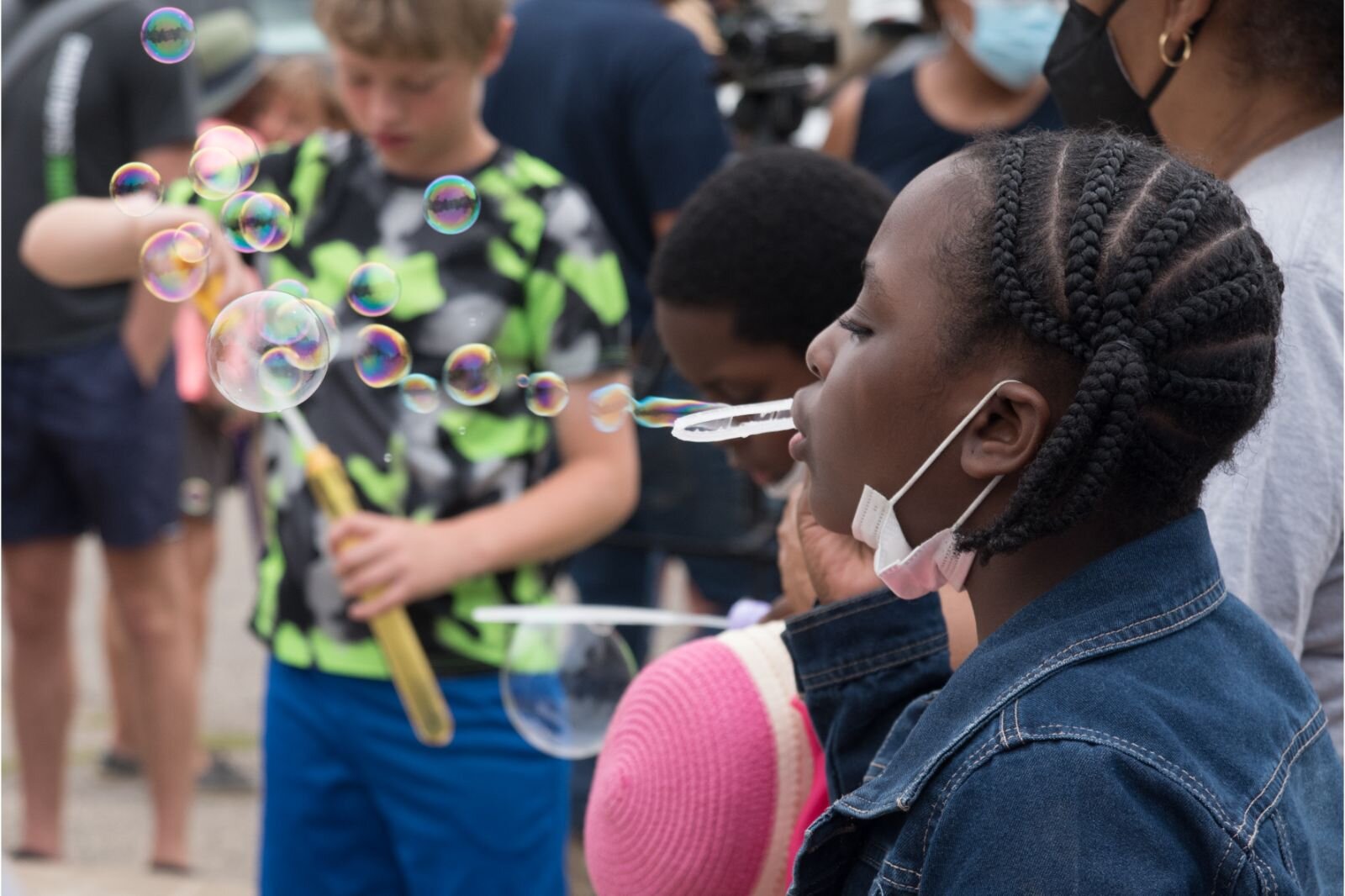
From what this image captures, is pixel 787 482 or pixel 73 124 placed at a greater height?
pixel 787 482

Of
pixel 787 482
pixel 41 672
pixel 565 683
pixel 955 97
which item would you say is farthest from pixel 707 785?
pixel 41 672

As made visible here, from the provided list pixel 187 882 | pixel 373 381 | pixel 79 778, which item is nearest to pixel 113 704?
pixel 79 778

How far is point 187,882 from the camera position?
138 inches

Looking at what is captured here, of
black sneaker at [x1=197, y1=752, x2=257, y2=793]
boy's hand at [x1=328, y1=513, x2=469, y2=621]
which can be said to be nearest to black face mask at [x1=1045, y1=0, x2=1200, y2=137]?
boy's hand at [x1=328, y1=513, x2=469, y2=621]

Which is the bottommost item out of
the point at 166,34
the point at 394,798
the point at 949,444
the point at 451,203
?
the point at 394,798

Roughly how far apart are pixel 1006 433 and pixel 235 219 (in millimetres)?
1297

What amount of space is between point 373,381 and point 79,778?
281 centimetres

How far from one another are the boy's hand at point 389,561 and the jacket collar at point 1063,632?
3.60 ft

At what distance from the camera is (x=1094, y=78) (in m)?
1.59

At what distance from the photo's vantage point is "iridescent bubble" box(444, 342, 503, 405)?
202cm

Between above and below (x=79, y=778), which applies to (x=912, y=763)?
above

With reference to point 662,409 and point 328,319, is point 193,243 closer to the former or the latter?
point 328,319

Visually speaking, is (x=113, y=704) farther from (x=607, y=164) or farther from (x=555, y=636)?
(x=555, y=636)

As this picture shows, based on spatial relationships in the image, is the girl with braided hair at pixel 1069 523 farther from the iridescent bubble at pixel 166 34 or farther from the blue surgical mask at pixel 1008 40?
the blue surgical mask at pixel 1008 40
